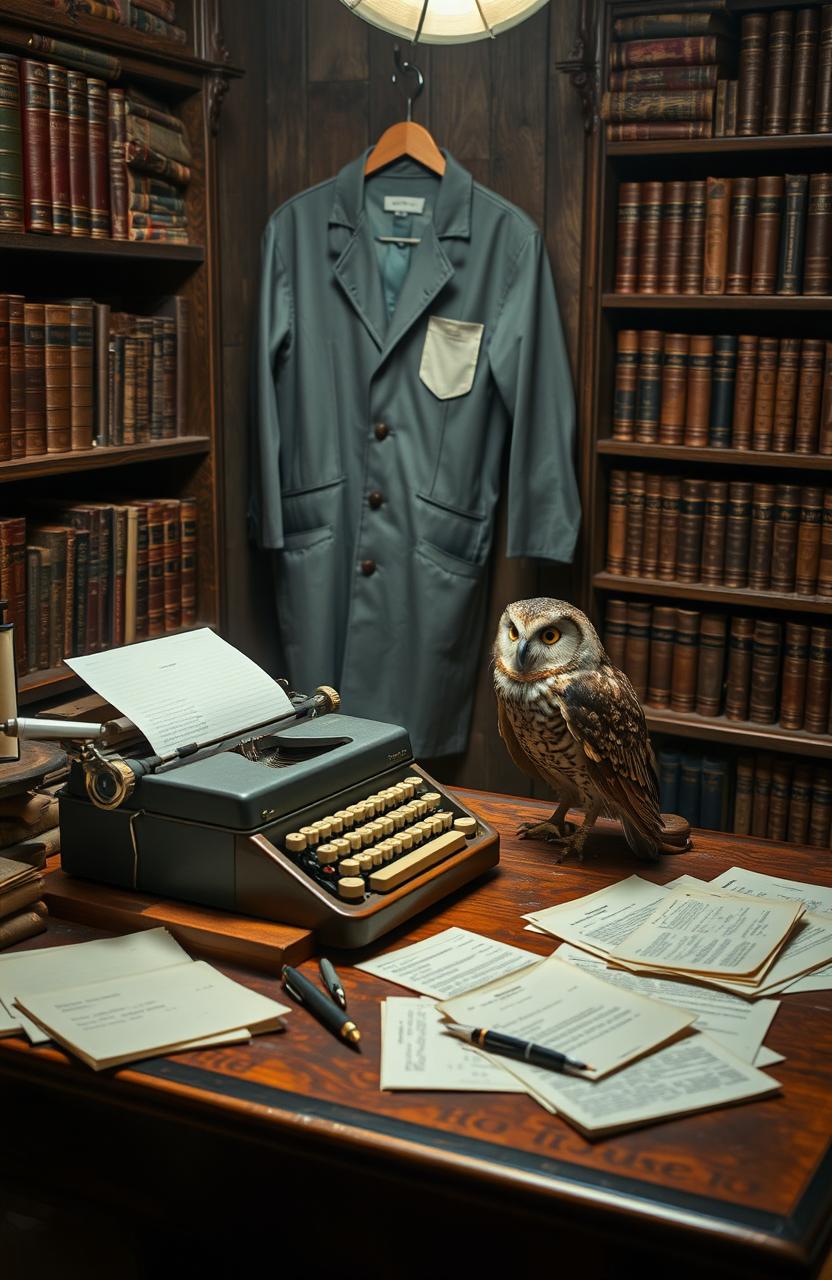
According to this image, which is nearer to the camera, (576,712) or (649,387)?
(576,712)

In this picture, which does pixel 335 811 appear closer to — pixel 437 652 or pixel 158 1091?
pixel 158 1091

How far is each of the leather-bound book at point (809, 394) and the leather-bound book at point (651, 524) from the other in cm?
33

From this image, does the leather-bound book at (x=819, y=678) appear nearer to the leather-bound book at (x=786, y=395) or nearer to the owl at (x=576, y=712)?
the leather-bound book at (x=786, y=395)

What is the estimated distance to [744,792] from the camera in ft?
9.81

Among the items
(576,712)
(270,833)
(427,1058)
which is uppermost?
(576,712)

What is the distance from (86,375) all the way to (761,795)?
5.70ft

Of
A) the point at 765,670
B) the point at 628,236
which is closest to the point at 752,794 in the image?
the point at 765,670

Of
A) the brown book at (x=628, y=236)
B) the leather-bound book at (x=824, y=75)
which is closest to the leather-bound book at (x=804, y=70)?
the leather-bound book at (x=824, y=75)

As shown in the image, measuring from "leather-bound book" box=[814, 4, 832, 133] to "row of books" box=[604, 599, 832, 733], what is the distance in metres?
1.04

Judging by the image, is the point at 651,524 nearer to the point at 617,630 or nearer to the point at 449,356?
the point at 617,630

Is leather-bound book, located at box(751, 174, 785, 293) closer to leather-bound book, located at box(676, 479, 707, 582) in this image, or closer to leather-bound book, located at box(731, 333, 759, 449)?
leather-bound book, located at box(731, 333, 759, 449)

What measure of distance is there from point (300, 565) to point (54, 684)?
815 mm

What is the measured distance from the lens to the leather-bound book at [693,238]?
9.16ft

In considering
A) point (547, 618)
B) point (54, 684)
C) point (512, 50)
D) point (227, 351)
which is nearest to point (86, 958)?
point (547, 618)
